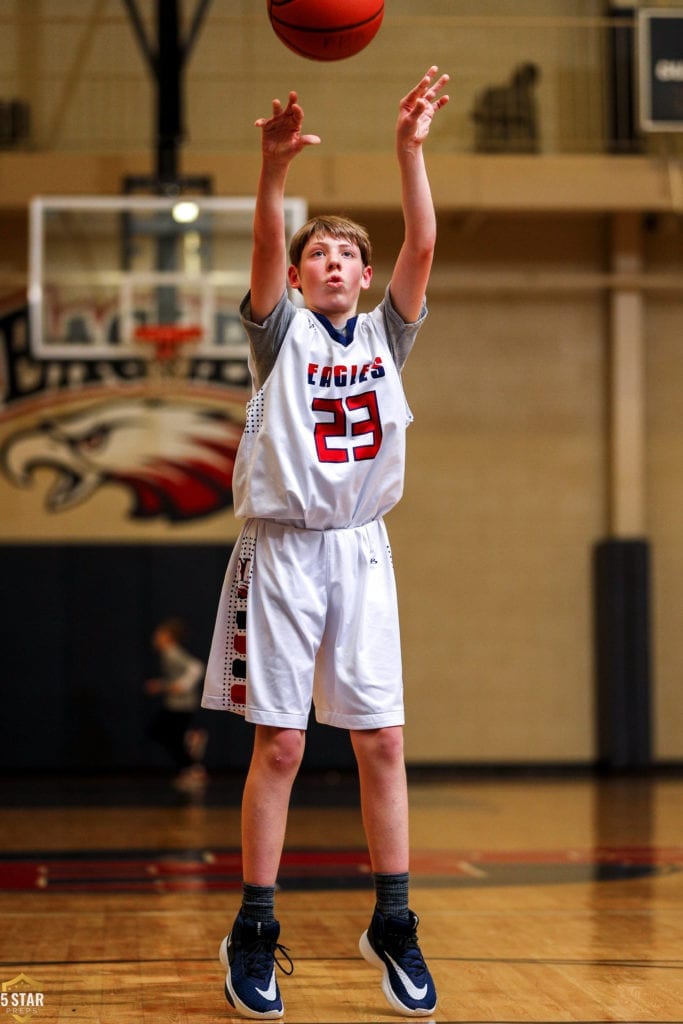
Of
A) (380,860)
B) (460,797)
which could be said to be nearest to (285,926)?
(380,860)

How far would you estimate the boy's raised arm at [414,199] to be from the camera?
3.06 metres

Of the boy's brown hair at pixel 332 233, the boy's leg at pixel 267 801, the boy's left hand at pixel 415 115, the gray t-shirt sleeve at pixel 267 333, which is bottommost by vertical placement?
the boy's leg at pixel 267 801

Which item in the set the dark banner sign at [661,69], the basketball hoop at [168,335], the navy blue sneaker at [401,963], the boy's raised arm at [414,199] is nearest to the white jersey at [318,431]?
the boy's raised arm at [414,199]

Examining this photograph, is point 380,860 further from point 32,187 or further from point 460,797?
point 32,187

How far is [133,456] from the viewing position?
1175 cm

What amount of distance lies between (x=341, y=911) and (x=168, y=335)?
6305 millimetres

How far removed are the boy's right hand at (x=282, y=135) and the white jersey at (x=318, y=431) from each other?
0.33 meters

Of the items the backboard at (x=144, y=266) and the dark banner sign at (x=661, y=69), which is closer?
the backboard at (x=144, y=266)

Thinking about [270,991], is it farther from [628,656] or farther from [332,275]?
[628,656]

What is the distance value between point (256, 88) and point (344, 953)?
904 centimetres

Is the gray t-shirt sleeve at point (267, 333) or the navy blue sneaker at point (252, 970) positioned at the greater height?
the gray t-shirt sleeve at point (267, 333)

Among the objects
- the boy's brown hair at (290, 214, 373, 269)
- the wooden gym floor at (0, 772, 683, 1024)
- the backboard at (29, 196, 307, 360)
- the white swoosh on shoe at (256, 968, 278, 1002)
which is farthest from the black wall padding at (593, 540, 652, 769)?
the white swoosh on shoe at (256, 968, 278, 1002)

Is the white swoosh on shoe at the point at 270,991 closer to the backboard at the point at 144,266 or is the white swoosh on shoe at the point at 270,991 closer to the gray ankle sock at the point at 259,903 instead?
the gray ankle sock at the point at 259,903

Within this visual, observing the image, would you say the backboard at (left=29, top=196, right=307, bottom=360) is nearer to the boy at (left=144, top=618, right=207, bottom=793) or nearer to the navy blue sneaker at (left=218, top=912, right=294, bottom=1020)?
the boy at (left=144, top=618, right=207, bottom=793)
